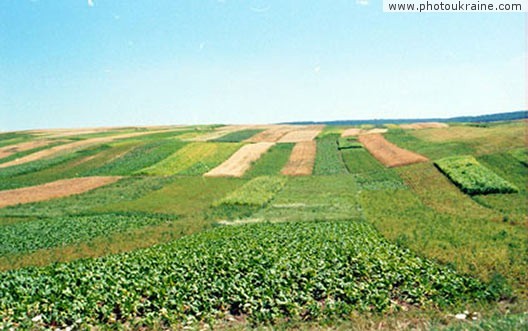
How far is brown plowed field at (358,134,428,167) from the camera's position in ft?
210

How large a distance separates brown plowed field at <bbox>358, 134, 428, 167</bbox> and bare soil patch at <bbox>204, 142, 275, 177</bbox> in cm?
2079

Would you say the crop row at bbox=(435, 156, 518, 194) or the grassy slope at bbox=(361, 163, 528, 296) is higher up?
the crop row at bbox=(435, 156, 518, 194)

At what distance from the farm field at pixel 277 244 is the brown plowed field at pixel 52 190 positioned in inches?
16.4

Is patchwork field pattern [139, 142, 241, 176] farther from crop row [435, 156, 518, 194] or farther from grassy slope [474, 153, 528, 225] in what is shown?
grassy slope [474, 153, 528, 225]

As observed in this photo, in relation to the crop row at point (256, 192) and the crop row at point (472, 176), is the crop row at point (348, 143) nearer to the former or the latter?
the crop row at point (472, 176)

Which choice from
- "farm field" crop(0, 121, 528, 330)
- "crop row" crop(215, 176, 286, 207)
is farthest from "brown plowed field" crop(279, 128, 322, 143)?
"crop row" crop(215, 176, 286, 207)

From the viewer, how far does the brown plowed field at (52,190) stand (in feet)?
169

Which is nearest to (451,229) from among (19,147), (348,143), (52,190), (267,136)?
(52,190)

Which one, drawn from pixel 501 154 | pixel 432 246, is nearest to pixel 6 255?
pixel 432 246

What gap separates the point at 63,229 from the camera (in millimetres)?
34594

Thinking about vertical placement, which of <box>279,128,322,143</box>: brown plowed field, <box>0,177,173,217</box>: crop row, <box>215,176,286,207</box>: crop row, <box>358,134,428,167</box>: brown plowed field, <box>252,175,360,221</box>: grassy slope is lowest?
<box>252,175,360,221</box>: grassy slope

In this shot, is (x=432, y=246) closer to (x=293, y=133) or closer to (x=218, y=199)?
(x=218, y=199)

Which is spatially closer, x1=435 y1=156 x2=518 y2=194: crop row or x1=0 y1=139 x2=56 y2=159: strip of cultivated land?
x1=435 y1=156 x2=518 y2=194: crop row

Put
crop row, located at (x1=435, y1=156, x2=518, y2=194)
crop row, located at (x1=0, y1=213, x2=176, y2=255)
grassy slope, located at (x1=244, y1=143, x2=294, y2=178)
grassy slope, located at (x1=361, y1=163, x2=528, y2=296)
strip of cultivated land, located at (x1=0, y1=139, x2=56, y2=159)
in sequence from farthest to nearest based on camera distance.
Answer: strip of cultivated land, located at (x1=0, y1=139, x2=56, y2=159) < grassy slope, located at (x1=244, y1=143, x2=294, y2=178) < crop row, located at (x1=435, y1=156, x2=518, y2=194) < crop row, located at (x1=0, y1=213, x2=176, y2=255) < grassy slope, located at (x1=361, y1=163, x2=528, y2=296)
